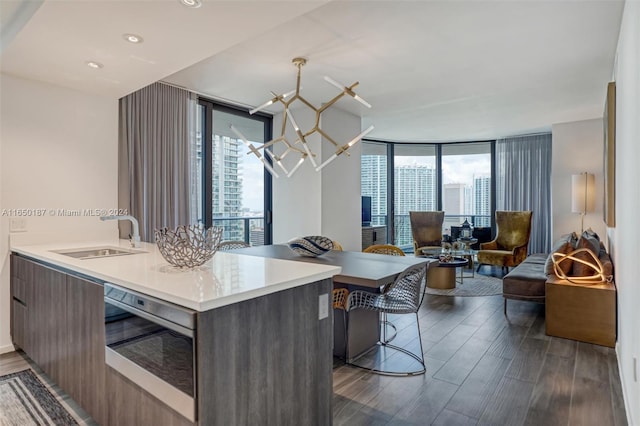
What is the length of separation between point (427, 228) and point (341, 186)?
8.87ft

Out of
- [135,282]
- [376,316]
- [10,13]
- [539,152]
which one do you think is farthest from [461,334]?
[539,152]

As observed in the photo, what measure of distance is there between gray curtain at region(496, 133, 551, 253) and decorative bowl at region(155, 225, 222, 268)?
727 cm

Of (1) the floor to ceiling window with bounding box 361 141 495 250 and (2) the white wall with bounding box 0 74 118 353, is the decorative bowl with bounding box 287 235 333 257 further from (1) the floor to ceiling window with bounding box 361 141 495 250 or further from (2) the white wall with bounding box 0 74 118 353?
(1) the floor to ceiling window with bounding box 361 141 495 250

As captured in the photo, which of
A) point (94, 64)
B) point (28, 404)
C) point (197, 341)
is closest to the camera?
point (197, 341)

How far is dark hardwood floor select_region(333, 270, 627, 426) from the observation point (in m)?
2.21

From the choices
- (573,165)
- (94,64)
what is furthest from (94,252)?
(573,165)

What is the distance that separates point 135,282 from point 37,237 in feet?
7.40

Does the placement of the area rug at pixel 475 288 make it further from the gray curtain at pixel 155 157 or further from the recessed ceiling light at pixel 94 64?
the recessed ceiling light at pixel 94 64

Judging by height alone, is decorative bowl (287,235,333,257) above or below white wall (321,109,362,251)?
below

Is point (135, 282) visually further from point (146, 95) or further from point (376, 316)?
point (146, 95)

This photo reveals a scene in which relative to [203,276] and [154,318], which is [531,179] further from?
[154,318]

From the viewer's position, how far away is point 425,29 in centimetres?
292

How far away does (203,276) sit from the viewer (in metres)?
1.72

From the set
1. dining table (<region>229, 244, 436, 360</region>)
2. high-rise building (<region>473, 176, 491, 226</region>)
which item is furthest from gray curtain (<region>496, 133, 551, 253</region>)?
dining table (<region>229, 244, 436, 360</region>)
